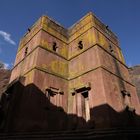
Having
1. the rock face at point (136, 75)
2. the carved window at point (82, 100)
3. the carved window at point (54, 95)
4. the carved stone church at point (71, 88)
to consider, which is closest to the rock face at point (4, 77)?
the carved stone church at point (71, 88)

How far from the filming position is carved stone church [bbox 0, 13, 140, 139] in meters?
8.80

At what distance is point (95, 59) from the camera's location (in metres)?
10.7

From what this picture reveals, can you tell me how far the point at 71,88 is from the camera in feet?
37.3

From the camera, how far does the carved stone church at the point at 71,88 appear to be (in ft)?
28.9

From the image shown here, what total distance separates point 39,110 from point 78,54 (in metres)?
5.62

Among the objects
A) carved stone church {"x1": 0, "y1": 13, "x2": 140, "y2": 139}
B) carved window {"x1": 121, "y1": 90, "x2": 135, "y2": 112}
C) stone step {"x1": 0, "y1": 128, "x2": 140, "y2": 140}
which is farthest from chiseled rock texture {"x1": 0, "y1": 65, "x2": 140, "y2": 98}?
stone step {"x1": 0, "y1": 128, "x2": 140, "y2": 140}

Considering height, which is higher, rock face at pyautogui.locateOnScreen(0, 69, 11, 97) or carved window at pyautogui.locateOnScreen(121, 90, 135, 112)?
rock face at pyautogui.locateOnScreen(0, 69, 11, 97)

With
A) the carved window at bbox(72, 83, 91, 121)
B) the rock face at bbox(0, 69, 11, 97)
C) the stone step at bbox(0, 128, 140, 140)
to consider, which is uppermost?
the rock face at bbox(0, 69, 11, 97)


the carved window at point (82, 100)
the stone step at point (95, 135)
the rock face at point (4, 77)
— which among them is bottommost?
the stone step at point (95, 135)

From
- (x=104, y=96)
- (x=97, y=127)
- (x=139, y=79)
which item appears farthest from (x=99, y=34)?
(x=139, y=79)

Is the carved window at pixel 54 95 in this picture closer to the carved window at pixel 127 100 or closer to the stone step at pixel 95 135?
the stone step at pixel 95 135

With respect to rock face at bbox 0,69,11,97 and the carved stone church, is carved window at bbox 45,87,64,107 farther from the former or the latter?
rock face at bbox 0,69,11,97

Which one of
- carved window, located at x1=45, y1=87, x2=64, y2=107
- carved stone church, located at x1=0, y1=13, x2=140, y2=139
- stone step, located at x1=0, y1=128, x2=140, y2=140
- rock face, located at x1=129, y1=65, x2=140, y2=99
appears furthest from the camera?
rock face, located at x1=129, y1=65, x2=140, y2=99

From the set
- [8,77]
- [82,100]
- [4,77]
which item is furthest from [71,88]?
[4,77]
